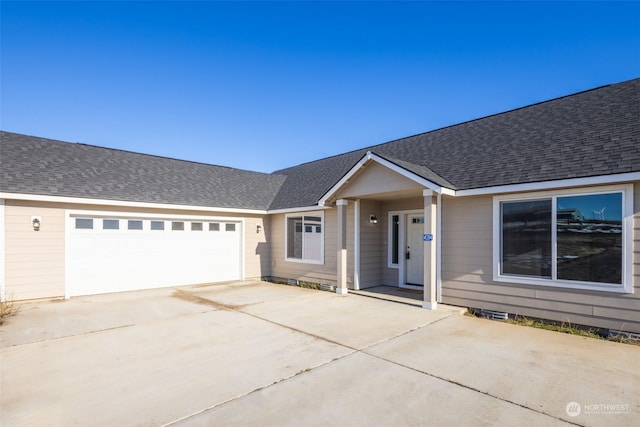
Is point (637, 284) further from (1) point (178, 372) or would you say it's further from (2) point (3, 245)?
(2) point (3, 245)

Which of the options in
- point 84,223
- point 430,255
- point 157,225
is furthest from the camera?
point 157,225

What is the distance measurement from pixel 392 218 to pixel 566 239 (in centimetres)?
474

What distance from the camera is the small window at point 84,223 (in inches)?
347

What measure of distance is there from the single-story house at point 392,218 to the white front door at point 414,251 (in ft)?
0.11

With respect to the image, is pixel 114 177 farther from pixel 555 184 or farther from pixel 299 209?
pixel 555 184

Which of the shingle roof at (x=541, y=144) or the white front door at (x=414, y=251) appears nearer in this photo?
the shingle roof at (x=541, y=144)

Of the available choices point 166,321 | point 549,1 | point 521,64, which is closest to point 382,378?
point 166,321

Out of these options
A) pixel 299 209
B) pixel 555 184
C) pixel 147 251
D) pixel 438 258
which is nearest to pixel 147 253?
pixel 147 251

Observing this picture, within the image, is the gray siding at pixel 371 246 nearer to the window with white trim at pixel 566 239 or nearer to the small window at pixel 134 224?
the window with white trim at pixel 566 239

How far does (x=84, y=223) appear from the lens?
8930mm

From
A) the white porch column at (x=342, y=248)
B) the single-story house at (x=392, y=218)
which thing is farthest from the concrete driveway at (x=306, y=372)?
the white porch column at (x=342, y=248)

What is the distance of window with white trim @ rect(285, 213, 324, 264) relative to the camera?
10.6 metres

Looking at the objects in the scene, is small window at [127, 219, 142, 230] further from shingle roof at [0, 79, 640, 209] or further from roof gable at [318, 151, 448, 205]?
roof gable at [318, 151, 448, 205]

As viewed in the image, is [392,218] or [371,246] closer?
[371,246]
